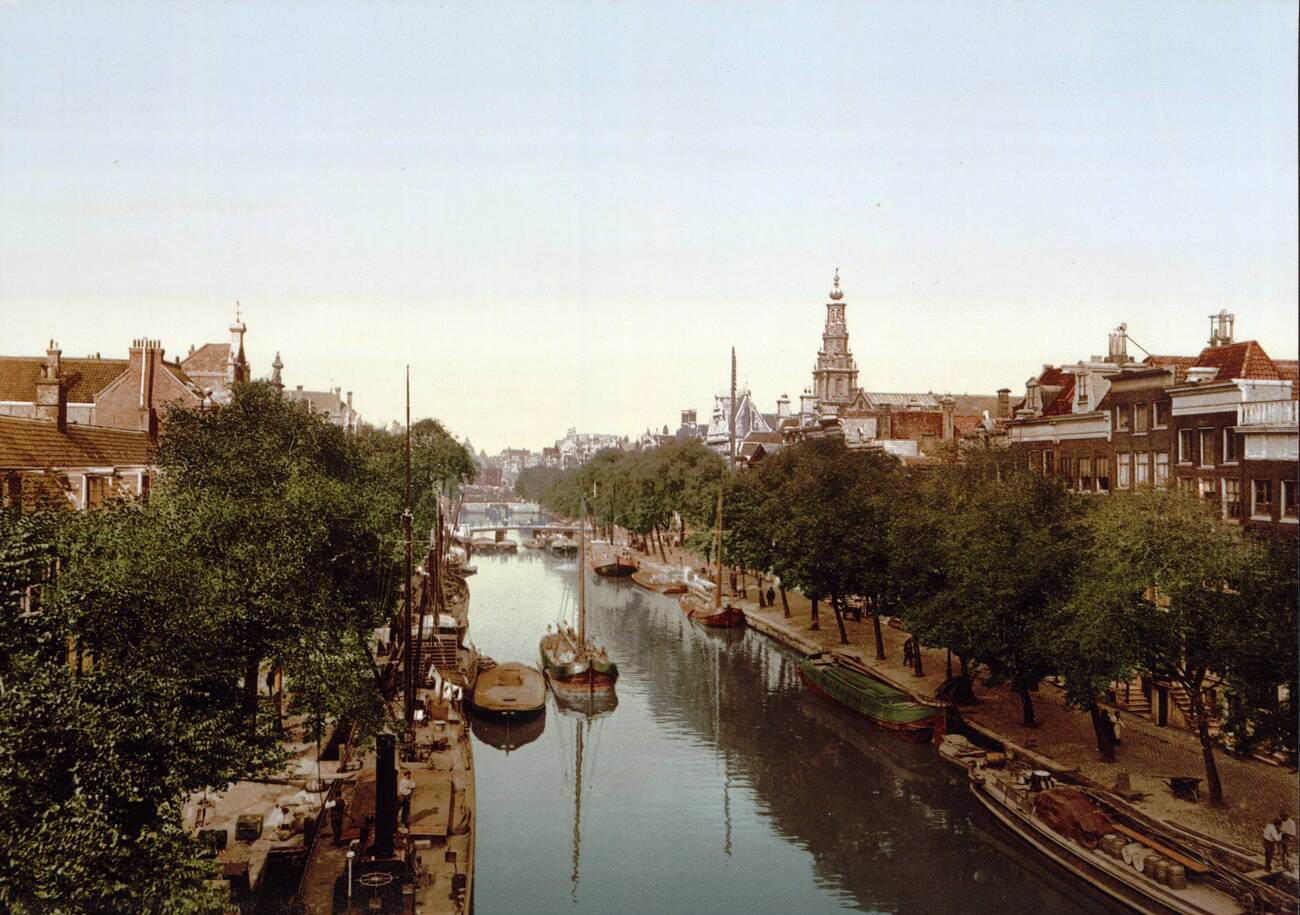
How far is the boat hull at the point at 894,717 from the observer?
4825 centimetres

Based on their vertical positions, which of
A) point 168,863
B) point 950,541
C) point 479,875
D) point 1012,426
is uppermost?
point 1012,426

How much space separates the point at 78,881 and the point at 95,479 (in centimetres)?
2670

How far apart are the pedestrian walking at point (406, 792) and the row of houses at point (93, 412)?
1333 cm

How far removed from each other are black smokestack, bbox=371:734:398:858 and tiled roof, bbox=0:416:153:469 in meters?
13.8

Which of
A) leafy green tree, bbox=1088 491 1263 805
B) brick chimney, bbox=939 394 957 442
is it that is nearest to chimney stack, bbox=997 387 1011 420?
brick chimney, bbox=939 394 957 442

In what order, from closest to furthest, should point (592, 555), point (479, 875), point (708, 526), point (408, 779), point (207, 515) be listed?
point (207, 515)
point (479, 875)
point (408, 779)
point (708, 526)
point (592, 555)

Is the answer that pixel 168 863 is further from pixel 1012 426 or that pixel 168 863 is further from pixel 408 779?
pixel 1012 426

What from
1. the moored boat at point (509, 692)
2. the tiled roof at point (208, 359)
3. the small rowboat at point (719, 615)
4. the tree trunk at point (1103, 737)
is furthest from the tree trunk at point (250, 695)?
the tiled roof at point (208, 359)

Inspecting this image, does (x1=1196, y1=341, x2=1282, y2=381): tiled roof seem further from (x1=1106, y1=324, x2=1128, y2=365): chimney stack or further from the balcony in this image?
(x1=1106, y1=324, x2=1128, y2=365): chimney stack

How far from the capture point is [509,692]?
5488 centimetres

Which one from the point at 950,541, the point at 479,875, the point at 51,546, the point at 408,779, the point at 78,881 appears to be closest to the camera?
the point at 78,881

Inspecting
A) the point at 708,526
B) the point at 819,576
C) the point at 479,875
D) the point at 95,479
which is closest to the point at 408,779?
the point at 479,875

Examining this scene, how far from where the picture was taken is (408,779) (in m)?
39.0

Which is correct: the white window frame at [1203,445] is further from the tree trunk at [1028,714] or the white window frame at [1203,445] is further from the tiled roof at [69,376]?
the tiled roof at [69,376]
